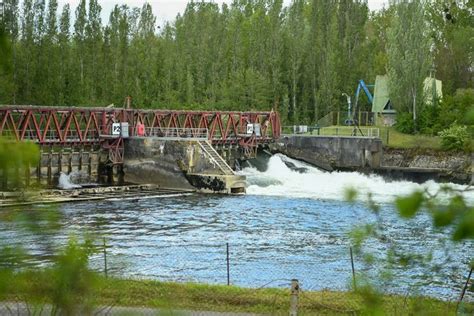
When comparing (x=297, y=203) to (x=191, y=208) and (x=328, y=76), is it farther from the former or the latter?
(x=328, y=76)

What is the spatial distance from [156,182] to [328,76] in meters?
30.7

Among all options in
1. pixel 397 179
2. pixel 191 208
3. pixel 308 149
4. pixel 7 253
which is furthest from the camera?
pixel 308 149

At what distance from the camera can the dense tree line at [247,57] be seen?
196 ft

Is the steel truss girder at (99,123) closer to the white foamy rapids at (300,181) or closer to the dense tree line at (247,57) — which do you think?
the white foamy rapids at (300,181)

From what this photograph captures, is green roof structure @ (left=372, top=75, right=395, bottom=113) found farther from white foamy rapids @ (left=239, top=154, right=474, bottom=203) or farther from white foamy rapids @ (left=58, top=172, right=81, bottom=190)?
white foamy rapids @ (left=58, top=172, right=81, bottom=190)

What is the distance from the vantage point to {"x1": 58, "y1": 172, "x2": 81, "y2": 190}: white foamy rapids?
41.9 metres

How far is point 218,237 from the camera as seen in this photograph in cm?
2728

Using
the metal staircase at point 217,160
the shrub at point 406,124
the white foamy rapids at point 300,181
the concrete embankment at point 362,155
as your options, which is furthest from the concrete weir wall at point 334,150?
the metal staircase at point 217,160

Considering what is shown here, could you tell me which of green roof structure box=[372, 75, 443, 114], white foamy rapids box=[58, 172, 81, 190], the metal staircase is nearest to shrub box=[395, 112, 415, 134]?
green roof structure box=[372, 75, 443, 114]

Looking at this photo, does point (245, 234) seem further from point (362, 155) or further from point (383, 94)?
point (383, 94)

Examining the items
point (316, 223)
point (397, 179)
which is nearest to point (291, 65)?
point (397, 179)

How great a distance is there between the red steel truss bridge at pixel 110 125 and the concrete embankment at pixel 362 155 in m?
2.57

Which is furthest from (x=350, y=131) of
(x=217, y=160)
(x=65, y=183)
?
(x=65, y=183)

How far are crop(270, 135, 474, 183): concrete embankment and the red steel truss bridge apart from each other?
8.43 ft
